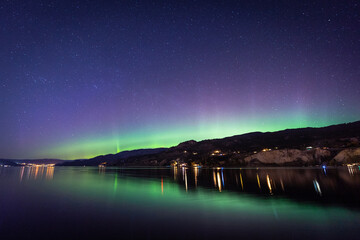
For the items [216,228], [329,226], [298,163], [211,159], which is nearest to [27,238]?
[216,228]

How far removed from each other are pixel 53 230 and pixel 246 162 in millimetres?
156829

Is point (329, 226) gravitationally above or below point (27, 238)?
below

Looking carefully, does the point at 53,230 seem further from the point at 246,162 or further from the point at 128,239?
the point at 246,162

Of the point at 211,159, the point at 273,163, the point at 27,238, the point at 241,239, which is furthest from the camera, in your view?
the point at 211,159

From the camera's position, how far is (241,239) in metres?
9.52

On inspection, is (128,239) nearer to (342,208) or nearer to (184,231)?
(184,231)

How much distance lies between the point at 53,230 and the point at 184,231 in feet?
26.0

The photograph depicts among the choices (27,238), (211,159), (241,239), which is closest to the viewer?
(241,239)

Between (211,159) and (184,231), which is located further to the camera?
(211,159)

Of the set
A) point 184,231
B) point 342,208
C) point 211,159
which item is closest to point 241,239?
point 184,231

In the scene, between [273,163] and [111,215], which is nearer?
[111,215]

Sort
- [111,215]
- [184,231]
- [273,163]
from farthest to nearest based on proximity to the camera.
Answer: [273,163] → [111,215] → [184,231]

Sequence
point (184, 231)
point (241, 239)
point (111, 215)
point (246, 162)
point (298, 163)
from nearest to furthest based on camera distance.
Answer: point (241, 239) < point (184, 231) < point (111, 215) < point (298, 163) < point (246, 162)

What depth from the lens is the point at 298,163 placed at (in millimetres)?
125812
